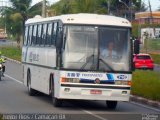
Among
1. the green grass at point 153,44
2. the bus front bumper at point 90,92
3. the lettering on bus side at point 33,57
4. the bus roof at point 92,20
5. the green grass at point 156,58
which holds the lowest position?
the green grass at point 156,58

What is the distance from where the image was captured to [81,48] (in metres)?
19.7

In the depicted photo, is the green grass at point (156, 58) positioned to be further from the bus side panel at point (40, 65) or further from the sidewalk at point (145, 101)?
the sidewalk at point (145, 101)

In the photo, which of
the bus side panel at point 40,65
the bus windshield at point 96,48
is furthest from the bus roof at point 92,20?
the bus side panel at point 40,65

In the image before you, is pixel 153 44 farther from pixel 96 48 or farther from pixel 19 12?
pixel 96 48

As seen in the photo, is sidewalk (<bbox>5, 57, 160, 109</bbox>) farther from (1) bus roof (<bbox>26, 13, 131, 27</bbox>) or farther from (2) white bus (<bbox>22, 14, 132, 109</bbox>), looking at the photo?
(1) bus roof (<bbox>26, 13, 131, 27</bbox>)

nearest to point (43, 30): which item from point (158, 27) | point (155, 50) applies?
point (155, 50)

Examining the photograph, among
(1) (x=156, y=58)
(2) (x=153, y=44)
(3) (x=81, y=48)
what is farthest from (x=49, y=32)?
(2) (x=153, y=44)

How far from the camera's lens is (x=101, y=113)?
62.2 ft

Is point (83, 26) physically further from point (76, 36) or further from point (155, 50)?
point (155, 50)

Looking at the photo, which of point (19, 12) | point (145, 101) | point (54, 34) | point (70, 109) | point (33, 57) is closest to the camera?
point (70, 109)

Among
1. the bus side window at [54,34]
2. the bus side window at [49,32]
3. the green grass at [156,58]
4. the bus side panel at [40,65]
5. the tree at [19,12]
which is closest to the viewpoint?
the bus side window at [54,34]

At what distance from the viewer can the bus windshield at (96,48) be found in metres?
19.6

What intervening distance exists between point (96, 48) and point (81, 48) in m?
0.45

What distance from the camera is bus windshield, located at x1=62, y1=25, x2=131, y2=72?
771 inches
